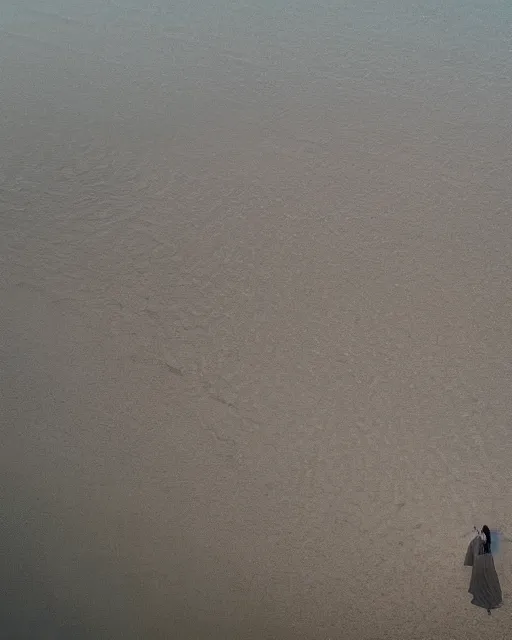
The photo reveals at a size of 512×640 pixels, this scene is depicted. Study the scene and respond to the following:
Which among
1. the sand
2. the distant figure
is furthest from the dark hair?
the sand

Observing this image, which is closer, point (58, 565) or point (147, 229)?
point (58, 565)

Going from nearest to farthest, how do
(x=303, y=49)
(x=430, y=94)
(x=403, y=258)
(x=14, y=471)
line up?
(x=14, y=471) → (x=403, y=258) → (x=430, y=94) → (x=303, y=49)

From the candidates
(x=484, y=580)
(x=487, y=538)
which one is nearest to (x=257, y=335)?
(x=487, y=538)

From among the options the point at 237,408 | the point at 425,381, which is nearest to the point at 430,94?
the point at 425,381

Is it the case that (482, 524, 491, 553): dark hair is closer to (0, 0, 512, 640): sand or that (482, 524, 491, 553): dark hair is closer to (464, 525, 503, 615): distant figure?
(464, 525, 503, 615): distant figure

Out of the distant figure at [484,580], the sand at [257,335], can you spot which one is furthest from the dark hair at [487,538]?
the sand at [257,335]

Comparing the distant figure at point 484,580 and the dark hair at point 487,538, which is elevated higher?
the dark hair at point 487,538

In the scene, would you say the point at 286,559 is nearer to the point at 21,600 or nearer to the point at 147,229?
the point at 21,600

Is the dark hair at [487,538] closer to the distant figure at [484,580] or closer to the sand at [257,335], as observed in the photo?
the distant figure at [484,580]
